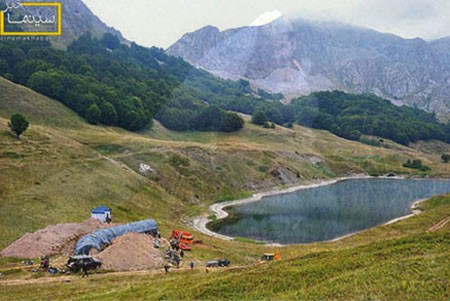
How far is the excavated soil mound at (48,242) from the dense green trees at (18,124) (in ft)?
122

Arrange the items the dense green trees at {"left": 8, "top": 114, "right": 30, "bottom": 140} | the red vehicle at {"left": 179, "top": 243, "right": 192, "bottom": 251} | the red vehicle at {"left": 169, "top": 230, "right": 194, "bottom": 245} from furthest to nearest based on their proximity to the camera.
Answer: the dense green trees at {"left": 8, "top": 114, "right": 30, "bottom": 140} → the red vehicle at {"left": 169, "top": 230, "right": 194, "bottom": 245} → the red vehicle at {"left": 179, "top": 243, "right": 192, "bottom": 251}

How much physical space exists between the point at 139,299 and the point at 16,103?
10151 cm

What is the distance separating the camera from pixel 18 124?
77.1 metres

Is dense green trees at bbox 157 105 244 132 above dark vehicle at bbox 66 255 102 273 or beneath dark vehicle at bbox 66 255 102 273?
above

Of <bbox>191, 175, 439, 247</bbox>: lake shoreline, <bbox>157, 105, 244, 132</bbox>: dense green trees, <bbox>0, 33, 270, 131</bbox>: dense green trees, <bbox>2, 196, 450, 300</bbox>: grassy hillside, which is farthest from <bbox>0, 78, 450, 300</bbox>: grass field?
<bbox>0, 33, 270, 131</bbox>: dense green trees

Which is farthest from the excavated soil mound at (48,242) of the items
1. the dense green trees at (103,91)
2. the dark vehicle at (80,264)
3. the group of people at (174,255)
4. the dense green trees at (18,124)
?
the dense green trees at (103,91)

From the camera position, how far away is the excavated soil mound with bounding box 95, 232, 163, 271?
4012cm

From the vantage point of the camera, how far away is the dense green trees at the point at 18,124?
7662 cm

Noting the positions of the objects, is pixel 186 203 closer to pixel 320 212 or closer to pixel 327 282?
pixel 320 212

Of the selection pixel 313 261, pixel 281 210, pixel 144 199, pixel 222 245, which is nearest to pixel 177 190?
pixel 144 199

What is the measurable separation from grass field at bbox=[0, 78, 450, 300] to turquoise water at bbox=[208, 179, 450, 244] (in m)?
7.48

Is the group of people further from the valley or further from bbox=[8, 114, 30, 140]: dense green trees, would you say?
bbox=[8, 114, 30, 140]: dense green trees

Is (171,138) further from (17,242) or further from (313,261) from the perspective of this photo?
(313,261)

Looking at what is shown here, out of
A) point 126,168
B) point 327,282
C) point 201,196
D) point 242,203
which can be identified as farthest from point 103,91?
point 327,282
